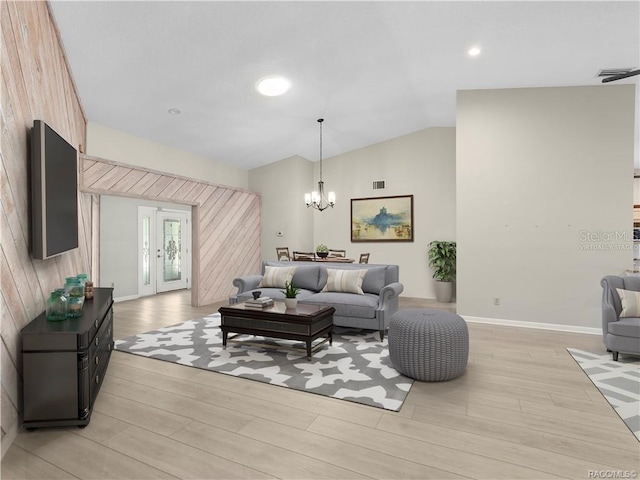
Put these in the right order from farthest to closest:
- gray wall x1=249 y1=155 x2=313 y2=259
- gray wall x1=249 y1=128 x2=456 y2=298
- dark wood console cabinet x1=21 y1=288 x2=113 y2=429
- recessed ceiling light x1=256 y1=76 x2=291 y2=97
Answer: gray wall x1=249 y1=155 x2=313 y2=259
gray wall x1=249 y1=128 x2=456 y2=298
recessed ceiling light x1=256 y1=76 x2=291 y2=97
dark wood console cabinet x1=21 y1=288 x2=113 y2=429

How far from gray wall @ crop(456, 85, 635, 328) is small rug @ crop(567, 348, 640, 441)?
1.27m

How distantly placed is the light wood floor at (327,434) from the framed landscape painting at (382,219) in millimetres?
4558

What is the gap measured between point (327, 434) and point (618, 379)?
2.68 metres

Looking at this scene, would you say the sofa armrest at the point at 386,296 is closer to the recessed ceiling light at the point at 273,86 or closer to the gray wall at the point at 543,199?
the gray wall at the point at 543,199

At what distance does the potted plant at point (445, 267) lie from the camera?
6926 mm

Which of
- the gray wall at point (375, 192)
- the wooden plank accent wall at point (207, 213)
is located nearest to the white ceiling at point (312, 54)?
the wooden plank accent wall at point (207, 213)

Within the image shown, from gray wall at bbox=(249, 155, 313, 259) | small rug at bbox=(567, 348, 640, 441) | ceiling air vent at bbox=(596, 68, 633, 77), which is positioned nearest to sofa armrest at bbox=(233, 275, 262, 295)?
gray wall at bbox=(249, 155, 313, 259)

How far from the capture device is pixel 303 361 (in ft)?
11.6

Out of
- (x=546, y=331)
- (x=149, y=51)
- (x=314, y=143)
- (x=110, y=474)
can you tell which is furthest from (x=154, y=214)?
(x=546, y=331)

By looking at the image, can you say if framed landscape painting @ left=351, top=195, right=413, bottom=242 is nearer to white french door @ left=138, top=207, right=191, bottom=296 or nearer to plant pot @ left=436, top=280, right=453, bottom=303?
plant pot @ left=436, top=280, right=453, bottom=303

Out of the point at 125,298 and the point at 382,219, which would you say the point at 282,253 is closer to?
the point at 382,219

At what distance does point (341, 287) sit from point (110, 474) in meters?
3.29

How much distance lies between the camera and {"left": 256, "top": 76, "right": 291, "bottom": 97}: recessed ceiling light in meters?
4.62

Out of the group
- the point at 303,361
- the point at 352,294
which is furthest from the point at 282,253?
the point at 303,361
